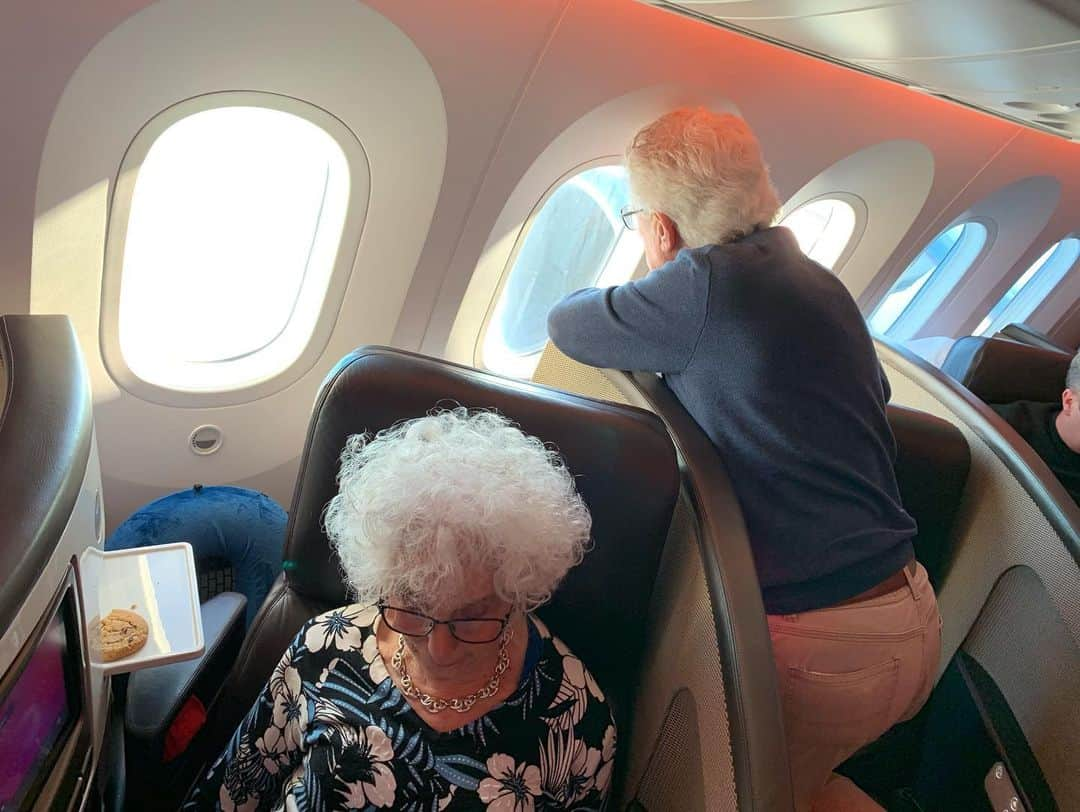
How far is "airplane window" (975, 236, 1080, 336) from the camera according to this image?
6.54 m

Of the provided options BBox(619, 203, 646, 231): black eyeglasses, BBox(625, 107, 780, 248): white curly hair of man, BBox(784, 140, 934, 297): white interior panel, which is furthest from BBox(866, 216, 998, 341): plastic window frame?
BBox(625, 107, 780, 248): white curly hair of man

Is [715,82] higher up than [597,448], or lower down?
higher up

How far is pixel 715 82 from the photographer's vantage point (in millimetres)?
2857

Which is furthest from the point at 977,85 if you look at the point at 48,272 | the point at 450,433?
the point at 48,272

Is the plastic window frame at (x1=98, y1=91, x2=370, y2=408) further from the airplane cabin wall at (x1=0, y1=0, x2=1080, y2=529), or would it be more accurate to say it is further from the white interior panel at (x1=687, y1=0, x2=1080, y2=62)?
the white interior panel at (x1=687, y1=0, x2=1080, y2=62)

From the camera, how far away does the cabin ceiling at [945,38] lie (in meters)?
1.53

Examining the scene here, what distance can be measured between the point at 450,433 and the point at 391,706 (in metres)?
0.44

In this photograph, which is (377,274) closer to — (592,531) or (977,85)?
(592,531)

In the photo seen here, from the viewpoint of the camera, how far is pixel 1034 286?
6.70 m

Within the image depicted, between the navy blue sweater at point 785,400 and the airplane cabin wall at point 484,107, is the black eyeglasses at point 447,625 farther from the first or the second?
the airplane cabin wall at point 484,107

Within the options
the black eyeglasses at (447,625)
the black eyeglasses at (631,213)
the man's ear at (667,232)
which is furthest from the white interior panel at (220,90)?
the black eyeglasses at (447,625)

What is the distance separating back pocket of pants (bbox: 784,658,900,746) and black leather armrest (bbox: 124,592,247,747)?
107cm

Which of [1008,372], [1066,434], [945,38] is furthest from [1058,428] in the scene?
[945,38]

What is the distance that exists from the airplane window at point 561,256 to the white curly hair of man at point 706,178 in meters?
2.18
